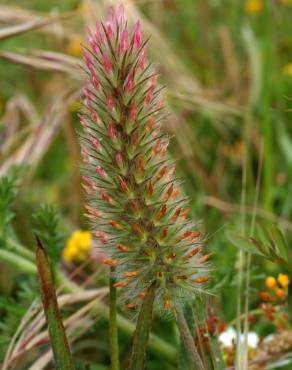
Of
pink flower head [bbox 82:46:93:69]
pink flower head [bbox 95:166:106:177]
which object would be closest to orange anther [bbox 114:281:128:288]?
pink flower head [bbox 95:166:106:177]

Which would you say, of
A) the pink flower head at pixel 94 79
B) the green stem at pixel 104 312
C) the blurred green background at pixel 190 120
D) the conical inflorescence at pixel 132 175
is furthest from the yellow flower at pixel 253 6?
the pink flower head at pixel 94 79

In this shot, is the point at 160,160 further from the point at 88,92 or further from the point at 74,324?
the point at 74,324

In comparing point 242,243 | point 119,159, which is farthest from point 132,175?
point 242,243

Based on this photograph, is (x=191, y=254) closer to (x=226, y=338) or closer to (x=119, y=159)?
(x=119, y=159)

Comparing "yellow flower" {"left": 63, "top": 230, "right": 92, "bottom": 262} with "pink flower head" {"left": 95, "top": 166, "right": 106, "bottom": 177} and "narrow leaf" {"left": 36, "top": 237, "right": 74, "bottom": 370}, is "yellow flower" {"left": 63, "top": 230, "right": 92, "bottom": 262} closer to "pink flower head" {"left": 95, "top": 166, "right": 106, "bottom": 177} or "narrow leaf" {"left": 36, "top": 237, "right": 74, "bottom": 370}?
"narrow leaf" {"left": 36, "top": 237, "right": 74, "bottom": 370}

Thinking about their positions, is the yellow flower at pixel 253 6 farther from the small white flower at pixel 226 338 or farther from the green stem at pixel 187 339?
the green stem at pixel 187 339

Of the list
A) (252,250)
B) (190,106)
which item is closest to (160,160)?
(252,250)

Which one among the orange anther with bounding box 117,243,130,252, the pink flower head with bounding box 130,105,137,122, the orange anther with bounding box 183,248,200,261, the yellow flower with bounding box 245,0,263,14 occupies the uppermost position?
the yellow flower with bounding box 245,0,263,14
